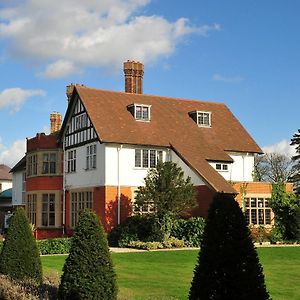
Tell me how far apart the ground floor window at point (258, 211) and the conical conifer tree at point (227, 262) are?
26.7 m

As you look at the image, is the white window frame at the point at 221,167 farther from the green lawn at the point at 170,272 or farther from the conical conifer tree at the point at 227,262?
the conical conifer tree at the point at 227,262

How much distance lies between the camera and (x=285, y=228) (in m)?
33.6

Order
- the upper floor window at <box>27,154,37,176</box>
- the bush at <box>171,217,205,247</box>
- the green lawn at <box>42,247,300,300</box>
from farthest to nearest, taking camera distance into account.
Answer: the upper floor window at <box>27,154,37,176</box> < the bush at <box>171,217,205,247</box> < the green lawn at <box>42,247,300,300</box>

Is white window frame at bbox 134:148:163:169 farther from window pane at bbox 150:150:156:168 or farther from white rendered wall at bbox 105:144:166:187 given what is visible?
white rendered wall at bbox 105:144:166:187

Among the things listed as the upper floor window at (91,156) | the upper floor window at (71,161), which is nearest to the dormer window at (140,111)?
the upper floor window at (91,156)

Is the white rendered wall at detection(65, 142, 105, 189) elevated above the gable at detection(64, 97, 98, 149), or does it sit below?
below

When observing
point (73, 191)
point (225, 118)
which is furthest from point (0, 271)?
point (225, 118)

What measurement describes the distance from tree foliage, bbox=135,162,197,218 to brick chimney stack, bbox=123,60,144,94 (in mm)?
11719

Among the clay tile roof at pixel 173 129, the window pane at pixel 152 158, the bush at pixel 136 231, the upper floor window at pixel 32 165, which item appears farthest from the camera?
the upper floor window at pixel 32 165

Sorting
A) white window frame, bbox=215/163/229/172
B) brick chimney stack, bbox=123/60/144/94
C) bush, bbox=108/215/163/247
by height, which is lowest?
bush, bbox=108/215/163/247

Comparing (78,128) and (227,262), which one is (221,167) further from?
(227,262)

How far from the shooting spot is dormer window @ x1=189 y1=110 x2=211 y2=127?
37938 mm

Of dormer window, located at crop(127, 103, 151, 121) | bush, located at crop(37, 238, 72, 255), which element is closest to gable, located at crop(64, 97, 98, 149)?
dormer window, located at crop(127, 103, 151, 121)

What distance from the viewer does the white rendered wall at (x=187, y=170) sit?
3197 centimetres
